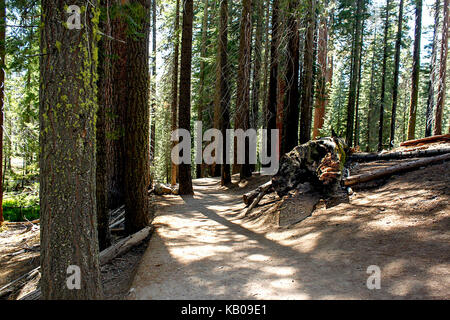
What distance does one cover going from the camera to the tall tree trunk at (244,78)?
488 inches

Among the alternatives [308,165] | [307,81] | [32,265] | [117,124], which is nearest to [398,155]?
[308,165]

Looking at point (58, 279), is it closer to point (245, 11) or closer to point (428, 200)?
point (428, 200)

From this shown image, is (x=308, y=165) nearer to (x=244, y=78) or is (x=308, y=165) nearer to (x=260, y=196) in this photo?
(x=260, y=196)

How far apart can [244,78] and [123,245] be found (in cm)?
815

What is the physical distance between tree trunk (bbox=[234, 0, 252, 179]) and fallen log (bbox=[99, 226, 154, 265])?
6615 millimetres

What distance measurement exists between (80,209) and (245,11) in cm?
1209

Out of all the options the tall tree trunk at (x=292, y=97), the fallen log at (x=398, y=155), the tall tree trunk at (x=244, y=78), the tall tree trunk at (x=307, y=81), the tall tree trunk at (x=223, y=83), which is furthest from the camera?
the tall tree trunk at (x=223, y=83)

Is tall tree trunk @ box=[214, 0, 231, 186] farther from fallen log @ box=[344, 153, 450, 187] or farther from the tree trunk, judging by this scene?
fallen log @ box=[344, 153, 450, 187]

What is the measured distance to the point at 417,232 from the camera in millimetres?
4871

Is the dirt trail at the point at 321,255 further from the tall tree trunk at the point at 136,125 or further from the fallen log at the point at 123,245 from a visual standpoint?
the tall tree trunk at the point at 136,125

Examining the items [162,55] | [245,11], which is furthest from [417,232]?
[162,55]

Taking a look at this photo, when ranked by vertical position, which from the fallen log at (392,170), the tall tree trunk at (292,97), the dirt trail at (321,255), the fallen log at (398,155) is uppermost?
the tall tree trunk at (292,97)

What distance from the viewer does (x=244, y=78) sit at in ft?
39.7

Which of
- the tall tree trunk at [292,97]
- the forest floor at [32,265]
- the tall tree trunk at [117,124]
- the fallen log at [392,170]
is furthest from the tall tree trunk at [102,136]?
the tall tree trunk at [292,97]
